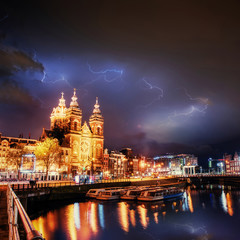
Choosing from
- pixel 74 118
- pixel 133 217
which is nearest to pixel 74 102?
pixel 74 118

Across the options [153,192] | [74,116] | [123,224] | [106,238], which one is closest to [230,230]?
[123,224]

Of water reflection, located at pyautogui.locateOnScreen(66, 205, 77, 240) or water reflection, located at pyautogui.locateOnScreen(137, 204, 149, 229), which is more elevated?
water reflection, located at pyautogui.locateOnScreen(66, 205, 77, 240)

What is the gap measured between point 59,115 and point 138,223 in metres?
88.9

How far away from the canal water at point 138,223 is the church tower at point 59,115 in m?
71.0

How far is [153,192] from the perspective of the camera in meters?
61.0

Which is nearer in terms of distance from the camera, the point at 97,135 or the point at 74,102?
the point at 74,102

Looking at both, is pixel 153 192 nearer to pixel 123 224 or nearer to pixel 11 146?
pixel 123 224

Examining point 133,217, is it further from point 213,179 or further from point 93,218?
point 213,179

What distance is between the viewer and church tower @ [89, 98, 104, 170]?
11117cm

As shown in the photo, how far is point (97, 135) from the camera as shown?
11594 centimetres

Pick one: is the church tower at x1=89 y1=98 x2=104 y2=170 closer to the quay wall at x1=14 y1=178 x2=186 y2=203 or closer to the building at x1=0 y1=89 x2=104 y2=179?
the building at x1=0 y1=89 x2=104 y2=179

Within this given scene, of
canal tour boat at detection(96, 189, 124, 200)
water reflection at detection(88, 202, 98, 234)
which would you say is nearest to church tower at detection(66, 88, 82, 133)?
canal tour boat at detection(96, 189, 124, 200)

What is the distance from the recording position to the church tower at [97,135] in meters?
111

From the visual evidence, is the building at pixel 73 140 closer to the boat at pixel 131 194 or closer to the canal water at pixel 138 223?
the boat at pixel 131 194
